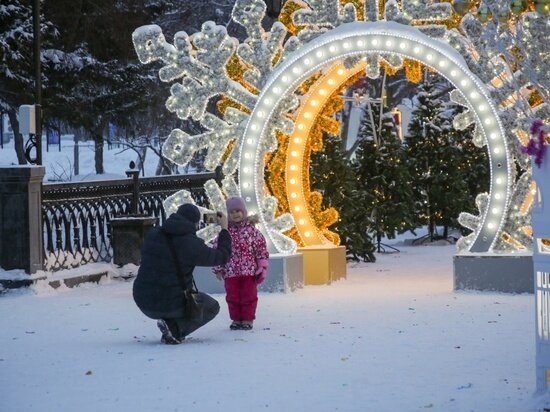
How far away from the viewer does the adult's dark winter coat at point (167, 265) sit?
10383 millimetres

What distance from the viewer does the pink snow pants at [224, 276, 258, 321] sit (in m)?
11.3

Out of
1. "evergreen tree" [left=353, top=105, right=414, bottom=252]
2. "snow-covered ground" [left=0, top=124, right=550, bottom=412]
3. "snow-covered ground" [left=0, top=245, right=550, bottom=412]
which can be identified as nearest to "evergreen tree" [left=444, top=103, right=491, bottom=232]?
"evergreen tree" [left=353, top=105, right=414, bottom=252]

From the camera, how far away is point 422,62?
13.9 m

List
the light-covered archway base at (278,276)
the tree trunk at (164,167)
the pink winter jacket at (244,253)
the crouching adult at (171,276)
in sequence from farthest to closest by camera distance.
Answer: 1. the tree trunk at (164,167)
2. the light-covered archway base at (278,276)
3. the pink winter jacket at (244,253)
4. the crouching adult at (171,276)

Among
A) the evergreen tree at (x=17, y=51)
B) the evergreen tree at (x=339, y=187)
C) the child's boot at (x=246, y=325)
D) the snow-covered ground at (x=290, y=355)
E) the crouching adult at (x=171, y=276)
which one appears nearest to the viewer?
the snow-covered ground at (x=290, y=355)

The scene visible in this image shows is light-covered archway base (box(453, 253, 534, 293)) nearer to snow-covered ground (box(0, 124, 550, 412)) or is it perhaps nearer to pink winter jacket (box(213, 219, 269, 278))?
snow-covered ground (box(0, 124, 550, 412))

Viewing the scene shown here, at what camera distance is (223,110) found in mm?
15023

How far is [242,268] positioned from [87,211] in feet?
19.3

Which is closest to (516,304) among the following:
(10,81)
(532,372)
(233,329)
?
(233,329)

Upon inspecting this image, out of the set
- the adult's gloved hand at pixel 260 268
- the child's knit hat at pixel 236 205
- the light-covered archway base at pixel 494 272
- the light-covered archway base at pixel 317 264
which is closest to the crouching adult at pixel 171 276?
the adult's gloved hand at pixel 260 268

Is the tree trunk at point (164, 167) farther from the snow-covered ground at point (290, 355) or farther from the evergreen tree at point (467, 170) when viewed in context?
the snow-covered ground at point (290, 355)

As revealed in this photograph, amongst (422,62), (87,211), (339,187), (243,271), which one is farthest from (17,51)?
(243,271)

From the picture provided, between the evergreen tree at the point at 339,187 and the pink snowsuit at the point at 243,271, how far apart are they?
6.73 meters

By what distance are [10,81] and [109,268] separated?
841 cm
